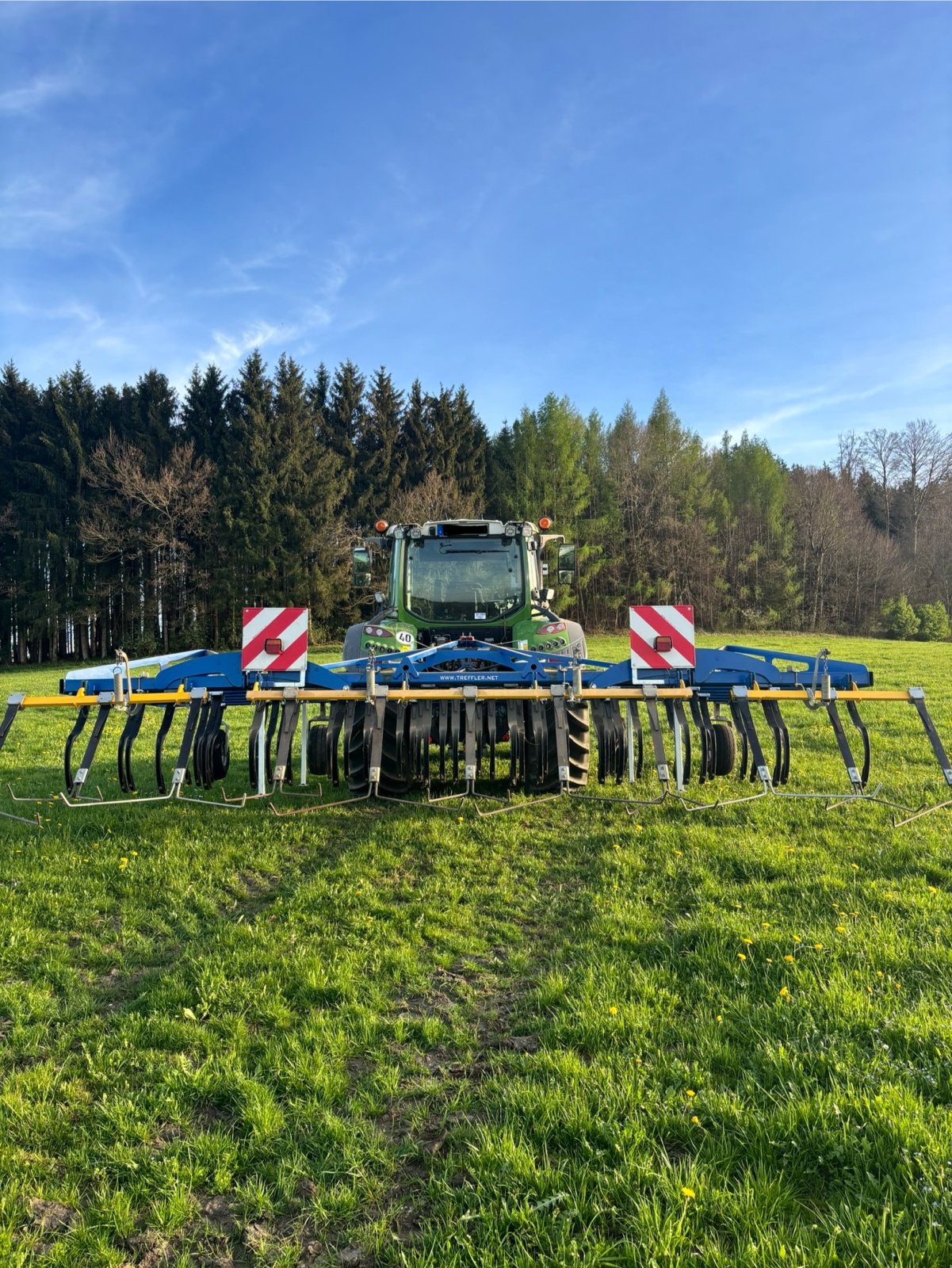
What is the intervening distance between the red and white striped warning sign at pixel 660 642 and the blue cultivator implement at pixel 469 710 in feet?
0.17

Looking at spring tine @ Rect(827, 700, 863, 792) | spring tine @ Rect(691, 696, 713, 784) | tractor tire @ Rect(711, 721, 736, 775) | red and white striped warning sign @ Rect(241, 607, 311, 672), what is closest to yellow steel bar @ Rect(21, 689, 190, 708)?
red and white striped warning sign @ Rect(241, 607, 311, 672)

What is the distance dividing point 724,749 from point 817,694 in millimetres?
996

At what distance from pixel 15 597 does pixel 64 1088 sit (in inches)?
1379

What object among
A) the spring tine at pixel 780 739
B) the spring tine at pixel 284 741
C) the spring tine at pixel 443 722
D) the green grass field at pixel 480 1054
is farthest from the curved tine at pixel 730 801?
the spring tine at pixel 284 741

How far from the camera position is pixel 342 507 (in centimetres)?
3512

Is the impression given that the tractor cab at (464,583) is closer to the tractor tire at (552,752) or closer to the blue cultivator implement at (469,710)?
the blue cultivator implement at (469,710)

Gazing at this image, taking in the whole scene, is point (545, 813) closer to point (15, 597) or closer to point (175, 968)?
point (175, 968)

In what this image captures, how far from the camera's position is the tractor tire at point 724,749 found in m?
5.75

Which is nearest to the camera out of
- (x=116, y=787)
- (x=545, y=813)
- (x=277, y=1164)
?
(x=277, y=1164)

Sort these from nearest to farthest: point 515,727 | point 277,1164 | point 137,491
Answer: point 277,1164 < point 515,727 < point 137,491

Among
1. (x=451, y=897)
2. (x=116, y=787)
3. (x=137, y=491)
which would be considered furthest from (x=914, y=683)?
(x=137, y=491)

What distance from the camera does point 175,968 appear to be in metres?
3.38

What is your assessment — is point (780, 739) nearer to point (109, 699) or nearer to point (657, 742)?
point (657, 742)

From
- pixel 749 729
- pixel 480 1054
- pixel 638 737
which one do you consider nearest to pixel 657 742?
pixel 749 729
